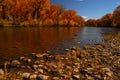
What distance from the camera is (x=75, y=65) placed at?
10.2 meters

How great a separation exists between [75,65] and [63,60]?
1335 mm

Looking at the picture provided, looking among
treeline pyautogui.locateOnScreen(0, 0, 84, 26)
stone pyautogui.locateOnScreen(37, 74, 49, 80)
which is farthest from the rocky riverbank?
treeline pyautogui.locateOnScreen(0, 0, 84, 26)

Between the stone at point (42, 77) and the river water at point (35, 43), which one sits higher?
the river water at point (35, 43)

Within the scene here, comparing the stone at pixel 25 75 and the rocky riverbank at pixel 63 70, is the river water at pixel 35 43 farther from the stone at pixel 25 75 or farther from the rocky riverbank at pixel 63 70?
the stone at pixel 25 75

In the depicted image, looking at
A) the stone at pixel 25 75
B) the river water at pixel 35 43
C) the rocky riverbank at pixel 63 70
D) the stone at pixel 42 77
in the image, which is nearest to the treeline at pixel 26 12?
the river water at pixel 35 43

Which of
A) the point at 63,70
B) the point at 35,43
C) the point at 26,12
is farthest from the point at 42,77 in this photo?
the point at 26,12

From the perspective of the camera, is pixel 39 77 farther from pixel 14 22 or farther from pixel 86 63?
pixel 14 22

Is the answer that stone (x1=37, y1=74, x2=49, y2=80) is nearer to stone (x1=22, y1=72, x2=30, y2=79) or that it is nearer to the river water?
stone (x1=22, y1=72, x2=30, y2=79)

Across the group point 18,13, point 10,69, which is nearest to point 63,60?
point 10,69

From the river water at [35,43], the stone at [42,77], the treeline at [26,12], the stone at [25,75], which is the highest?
the treeline at [26,12]

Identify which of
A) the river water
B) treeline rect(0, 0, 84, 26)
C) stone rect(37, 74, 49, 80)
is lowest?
stone rect(37, 74, 49, 80)

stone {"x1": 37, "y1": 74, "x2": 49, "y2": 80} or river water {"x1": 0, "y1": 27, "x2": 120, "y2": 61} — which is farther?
river water {"x1": 0, "y1": 27, "x2": 120, "y2": 61}

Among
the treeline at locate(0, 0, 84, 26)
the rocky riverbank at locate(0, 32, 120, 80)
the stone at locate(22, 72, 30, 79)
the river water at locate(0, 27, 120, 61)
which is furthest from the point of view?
the treeline at locate(0, 0, 84, 26)

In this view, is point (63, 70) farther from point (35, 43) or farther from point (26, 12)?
point (26, 12)
